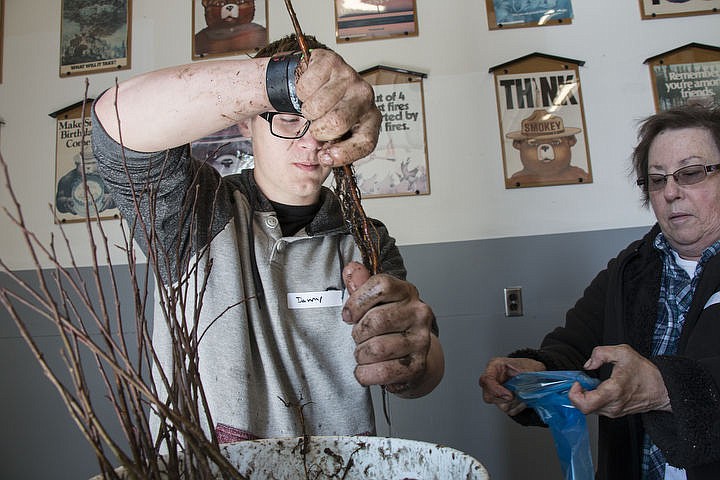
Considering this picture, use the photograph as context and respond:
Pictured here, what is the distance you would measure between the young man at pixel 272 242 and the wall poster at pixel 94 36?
4.26ft

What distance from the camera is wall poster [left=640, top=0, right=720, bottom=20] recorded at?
1934mm

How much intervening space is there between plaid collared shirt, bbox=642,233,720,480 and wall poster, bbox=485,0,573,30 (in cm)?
112

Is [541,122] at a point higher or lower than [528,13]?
lower

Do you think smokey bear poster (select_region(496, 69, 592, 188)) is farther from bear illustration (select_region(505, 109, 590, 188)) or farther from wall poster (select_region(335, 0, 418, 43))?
wall poster (select_region(335, 0, 418, 43))

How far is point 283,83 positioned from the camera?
0.67 m

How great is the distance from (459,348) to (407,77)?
1.02 m

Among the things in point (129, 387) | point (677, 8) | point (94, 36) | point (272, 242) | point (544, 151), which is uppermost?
point (94, 36)

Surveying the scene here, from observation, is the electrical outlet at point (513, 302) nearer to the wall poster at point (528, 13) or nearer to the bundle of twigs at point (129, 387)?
the wall poster at point (528, 13)

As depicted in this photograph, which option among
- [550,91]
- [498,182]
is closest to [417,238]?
[498,182]

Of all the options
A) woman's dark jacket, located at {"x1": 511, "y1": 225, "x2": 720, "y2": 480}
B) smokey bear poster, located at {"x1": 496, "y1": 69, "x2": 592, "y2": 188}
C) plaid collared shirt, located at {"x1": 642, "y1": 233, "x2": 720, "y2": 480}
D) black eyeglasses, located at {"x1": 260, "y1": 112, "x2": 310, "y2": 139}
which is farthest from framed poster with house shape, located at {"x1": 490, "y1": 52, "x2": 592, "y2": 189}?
black eyeglasses, located at {"x1": 260, "y1": 112, "x2": 310, "y2": 139}

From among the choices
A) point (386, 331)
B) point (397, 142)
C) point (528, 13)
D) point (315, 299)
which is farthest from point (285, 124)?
point (528, 13)

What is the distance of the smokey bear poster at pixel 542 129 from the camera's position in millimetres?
1896

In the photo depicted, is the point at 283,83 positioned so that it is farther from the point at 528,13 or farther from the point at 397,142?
the point at 528,13

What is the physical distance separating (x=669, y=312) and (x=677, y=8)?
4.50ft
